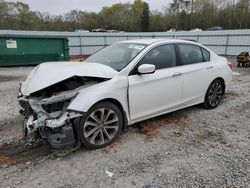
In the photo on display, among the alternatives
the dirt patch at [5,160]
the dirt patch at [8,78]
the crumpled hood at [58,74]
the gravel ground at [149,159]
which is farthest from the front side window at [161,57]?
the dirt patch at [8,78]

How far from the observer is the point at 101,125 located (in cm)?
343

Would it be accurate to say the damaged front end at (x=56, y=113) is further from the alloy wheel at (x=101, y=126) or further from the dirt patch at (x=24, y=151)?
the dirt patch at (x=24, y=151)

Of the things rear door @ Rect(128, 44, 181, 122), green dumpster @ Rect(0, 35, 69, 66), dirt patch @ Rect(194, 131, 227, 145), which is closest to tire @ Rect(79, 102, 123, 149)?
rear door @ Rect(128, 44, 181, 122)

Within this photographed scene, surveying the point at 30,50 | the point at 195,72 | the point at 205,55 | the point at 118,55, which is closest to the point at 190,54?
the point at 195,72

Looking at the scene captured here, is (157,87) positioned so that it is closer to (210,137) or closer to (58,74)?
(210,137)

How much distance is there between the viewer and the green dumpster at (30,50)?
11438mm

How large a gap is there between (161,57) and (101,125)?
5.39 feet

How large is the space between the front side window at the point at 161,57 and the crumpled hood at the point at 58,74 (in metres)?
0.70

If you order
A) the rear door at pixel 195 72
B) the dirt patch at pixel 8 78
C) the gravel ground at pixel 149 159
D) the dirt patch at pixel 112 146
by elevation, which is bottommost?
the gravel ground at pixel 149 159

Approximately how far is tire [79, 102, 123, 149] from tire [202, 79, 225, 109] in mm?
2393

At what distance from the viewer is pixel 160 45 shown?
4.19 meters

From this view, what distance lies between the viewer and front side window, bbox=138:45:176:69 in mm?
3955

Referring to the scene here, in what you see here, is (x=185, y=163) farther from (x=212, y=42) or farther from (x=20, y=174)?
(x=212, y=42)

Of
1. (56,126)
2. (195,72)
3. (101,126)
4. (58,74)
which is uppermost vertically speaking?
(58,74)
